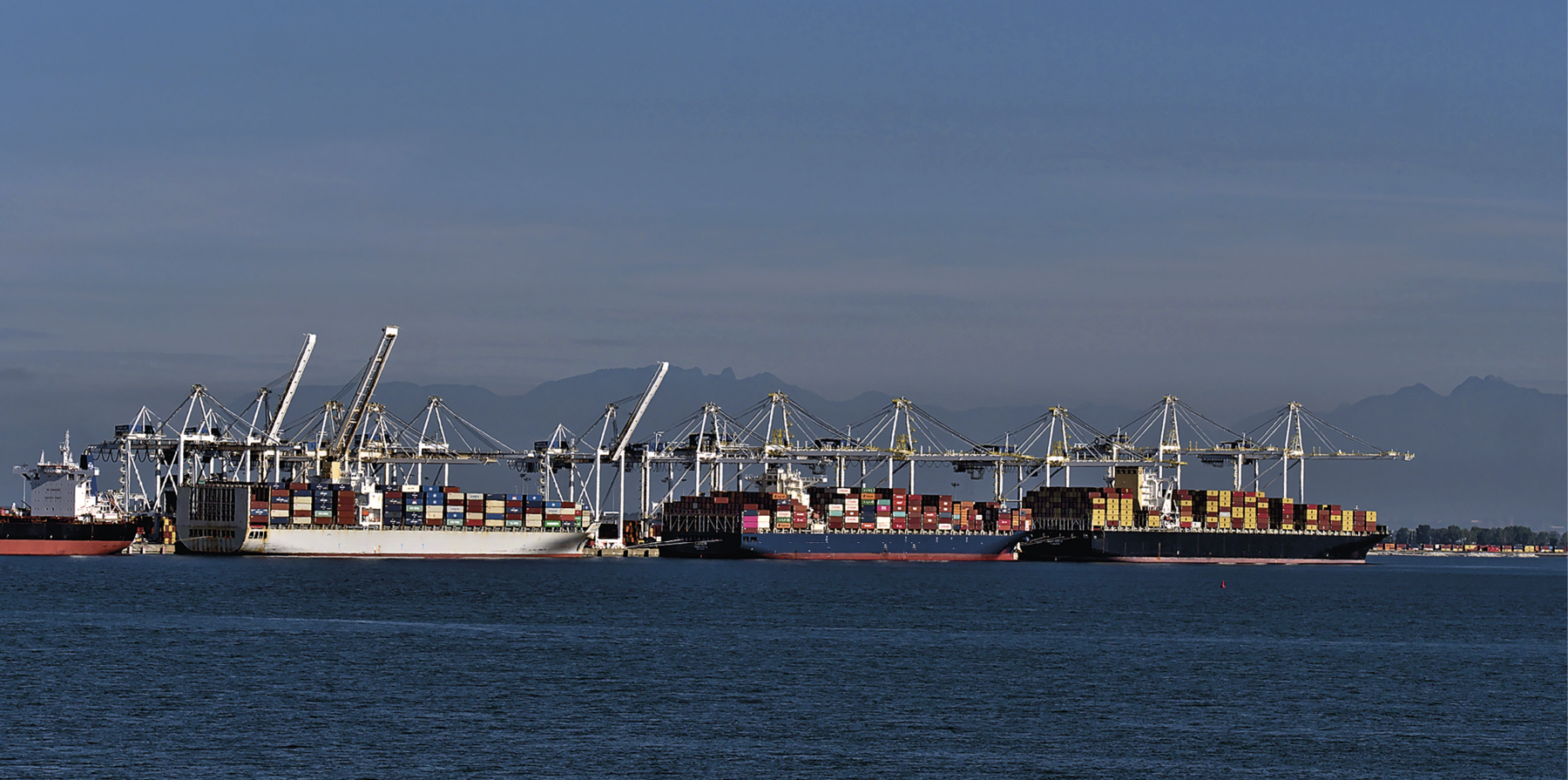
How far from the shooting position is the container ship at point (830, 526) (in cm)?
12900

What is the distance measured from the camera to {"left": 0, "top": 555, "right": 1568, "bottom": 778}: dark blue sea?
32.5 meters

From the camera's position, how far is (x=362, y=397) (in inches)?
4843

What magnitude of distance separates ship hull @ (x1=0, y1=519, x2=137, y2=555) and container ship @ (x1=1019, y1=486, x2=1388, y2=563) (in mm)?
67666

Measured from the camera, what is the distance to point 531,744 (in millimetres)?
33625

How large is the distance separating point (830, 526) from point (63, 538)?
55.5 metres

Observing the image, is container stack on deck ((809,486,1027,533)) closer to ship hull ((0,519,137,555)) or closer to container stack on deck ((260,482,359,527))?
container stack on deck ((260,482,359,527))

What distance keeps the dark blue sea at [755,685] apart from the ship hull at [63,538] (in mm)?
41417

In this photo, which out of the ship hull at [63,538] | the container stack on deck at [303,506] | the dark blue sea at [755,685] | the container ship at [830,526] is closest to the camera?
the dark blue sea at [755,685]

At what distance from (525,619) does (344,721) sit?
26.2 m

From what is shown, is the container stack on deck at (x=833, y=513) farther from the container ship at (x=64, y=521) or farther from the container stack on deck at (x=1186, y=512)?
the container ship at (x=64, y=521)

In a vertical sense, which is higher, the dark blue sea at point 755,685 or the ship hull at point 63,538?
the ship hull at point 63,538

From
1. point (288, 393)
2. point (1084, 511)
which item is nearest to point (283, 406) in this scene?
point (288, 393)

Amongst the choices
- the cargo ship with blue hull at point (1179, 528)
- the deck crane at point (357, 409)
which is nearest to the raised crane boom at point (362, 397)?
the deck crane at point (357, 409)

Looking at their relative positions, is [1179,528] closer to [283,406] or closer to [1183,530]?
[1183,530]
